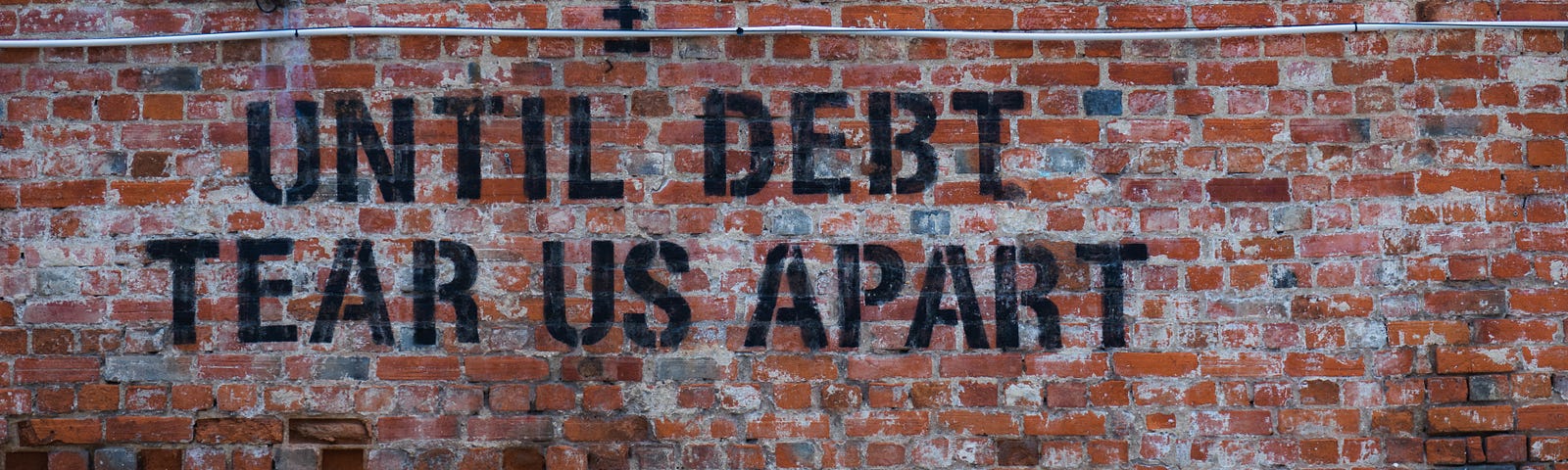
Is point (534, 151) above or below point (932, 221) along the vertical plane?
above

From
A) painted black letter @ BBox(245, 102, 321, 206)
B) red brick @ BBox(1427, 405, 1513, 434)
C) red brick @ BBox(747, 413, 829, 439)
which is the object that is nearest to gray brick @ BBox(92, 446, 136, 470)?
painted black letter @ BBox(245, 102, 321, 206)

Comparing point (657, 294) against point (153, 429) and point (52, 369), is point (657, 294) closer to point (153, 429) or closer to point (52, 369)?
point (153, 429)

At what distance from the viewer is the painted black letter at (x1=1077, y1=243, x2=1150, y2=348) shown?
103 inches

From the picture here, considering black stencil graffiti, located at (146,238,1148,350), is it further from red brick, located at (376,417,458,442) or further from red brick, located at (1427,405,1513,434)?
red brick, located at (1427,405,1513,434)

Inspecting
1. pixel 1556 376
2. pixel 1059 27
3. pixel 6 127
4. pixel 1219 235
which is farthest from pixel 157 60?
pixel 1556 376

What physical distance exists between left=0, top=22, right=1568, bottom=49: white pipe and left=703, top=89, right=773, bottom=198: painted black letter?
0.57ft

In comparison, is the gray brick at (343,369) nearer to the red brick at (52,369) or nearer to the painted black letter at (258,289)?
the painted black letter at (258,289)

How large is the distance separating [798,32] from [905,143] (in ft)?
1.28

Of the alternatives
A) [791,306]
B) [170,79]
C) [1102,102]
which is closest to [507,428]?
[791,306]

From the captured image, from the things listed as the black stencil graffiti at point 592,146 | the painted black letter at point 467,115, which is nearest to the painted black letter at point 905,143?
the black stencil graffiti at point 592,146

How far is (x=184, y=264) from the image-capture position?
2.60m

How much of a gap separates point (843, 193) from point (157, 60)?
5.75ft

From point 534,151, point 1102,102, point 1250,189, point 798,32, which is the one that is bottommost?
point 1250,189

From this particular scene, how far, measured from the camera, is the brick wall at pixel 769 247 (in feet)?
8.55
